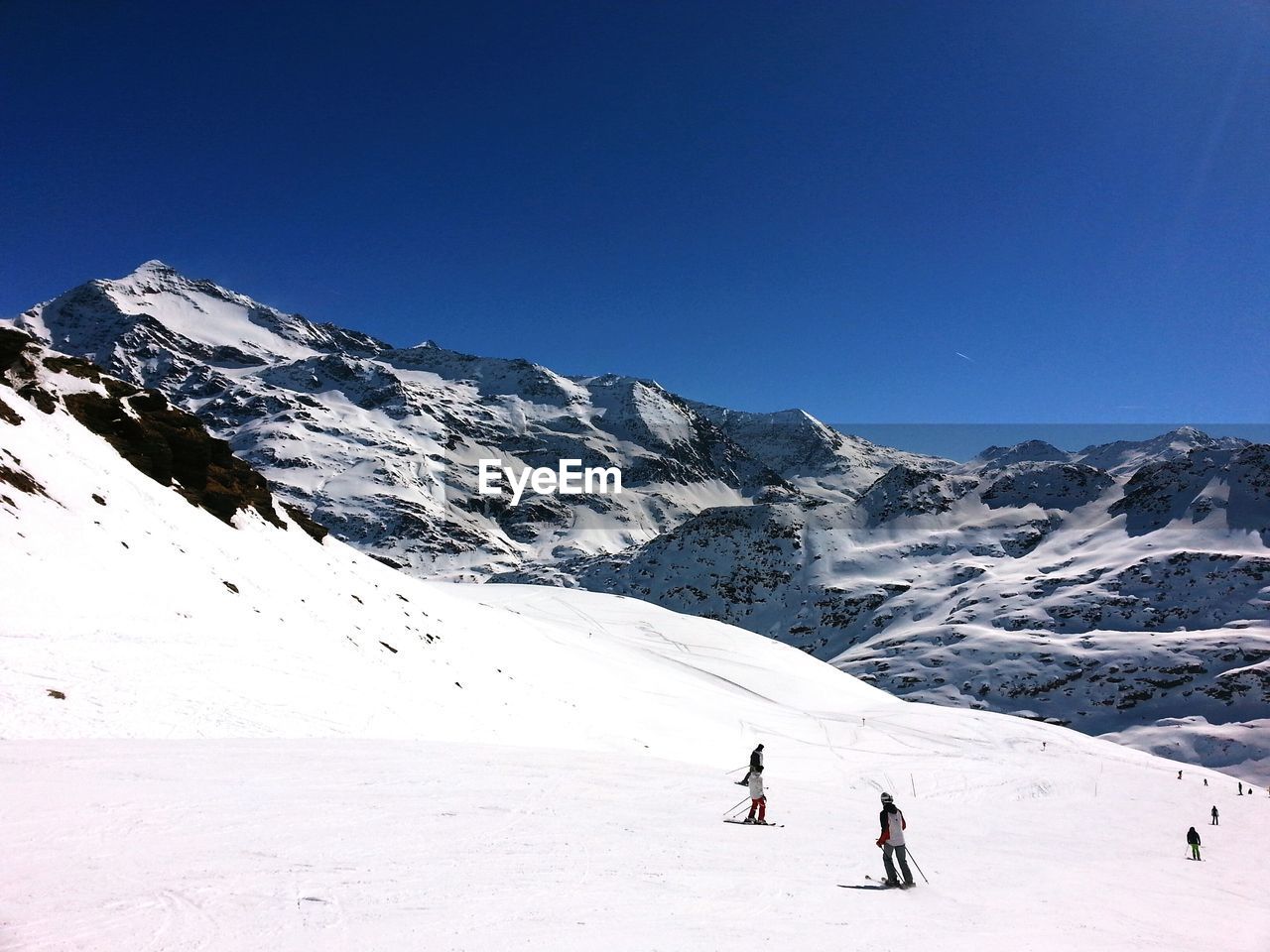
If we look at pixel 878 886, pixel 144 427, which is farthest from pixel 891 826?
pixel 144 427

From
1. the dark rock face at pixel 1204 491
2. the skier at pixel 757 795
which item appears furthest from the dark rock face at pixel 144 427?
the dark rock face at pixel 1204 491

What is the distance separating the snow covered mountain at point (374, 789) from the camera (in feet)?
27.0

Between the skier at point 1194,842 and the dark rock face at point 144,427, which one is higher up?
the dark rock face at point 144,427

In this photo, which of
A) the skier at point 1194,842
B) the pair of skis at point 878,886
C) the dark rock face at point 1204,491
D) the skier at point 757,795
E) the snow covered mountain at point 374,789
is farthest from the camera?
A: the dark rock face at point 1204,491

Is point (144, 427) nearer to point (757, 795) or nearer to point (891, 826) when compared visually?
point (757, 795)

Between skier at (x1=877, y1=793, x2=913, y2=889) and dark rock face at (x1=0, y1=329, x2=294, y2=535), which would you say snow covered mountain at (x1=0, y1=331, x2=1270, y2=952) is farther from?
skier at (x1=877, y1=793, x2=913, y2=889)

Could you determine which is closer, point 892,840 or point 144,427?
point 892,840

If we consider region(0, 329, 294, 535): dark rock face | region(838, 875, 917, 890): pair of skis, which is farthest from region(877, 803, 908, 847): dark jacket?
region(0, 329, 294, 535): dark rock face

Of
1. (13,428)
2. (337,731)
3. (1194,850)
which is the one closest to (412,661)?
(337,731)

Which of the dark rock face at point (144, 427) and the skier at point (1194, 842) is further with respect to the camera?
the dark rock face at point (144, 427)

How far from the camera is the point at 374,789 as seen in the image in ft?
43.3

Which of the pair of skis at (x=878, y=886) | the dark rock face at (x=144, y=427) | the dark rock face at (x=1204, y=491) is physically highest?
the dark rock face at (x=1204, y=491)

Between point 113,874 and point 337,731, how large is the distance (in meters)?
10.8

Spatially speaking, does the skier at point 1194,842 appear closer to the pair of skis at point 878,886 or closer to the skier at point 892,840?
the pair of skis at point 878,886
